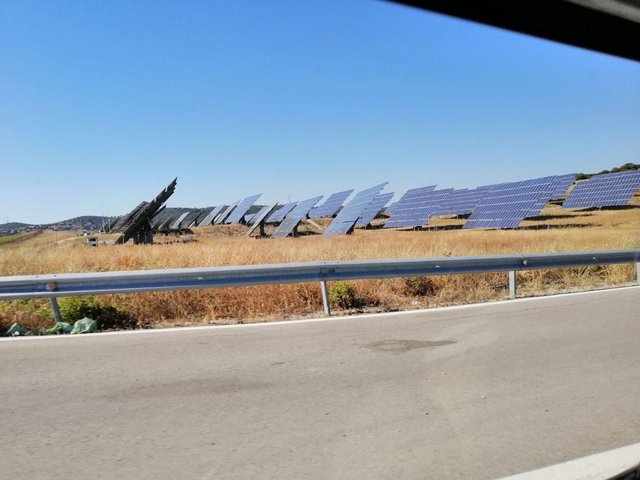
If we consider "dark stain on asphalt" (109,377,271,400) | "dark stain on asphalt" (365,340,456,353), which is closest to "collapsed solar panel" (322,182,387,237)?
"dark stain on asphalt" (365,340,456,353)

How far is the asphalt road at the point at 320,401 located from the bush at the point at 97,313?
3.77 ft

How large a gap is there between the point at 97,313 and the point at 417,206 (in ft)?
140

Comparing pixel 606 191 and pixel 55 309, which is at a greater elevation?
pixel 55 309

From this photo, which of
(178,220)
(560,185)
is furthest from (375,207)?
(178,220)

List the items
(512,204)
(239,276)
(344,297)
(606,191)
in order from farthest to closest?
(606,191) < (512,204) < (344,297) < (239,276)

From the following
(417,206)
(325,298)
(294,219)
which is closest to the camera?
(325,298)

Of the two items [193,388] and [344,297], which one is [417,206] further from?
[193,388]

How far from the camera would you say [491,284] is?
11.2 m

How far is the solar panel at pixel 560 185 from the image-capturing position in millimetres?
39625

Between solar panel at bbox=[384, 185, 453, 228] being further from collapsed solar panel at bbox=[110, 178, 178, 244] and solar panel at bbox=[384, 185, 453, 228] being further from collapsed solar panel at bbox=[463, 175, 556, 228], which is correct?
collapsed solar panel at bbox=[110, 178, 178, 244]

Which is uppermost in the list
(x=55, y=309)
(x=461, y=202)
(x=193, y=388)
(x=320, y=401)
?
(x=55, y=309)

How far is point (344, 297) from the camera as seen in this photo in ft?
30.8

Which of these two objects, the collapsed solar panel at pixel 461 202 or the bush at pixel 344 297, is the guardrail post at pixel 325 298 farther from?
the collapsed solar panel at pixel 461 202

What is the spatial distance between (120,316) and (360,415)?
5.24 meters
